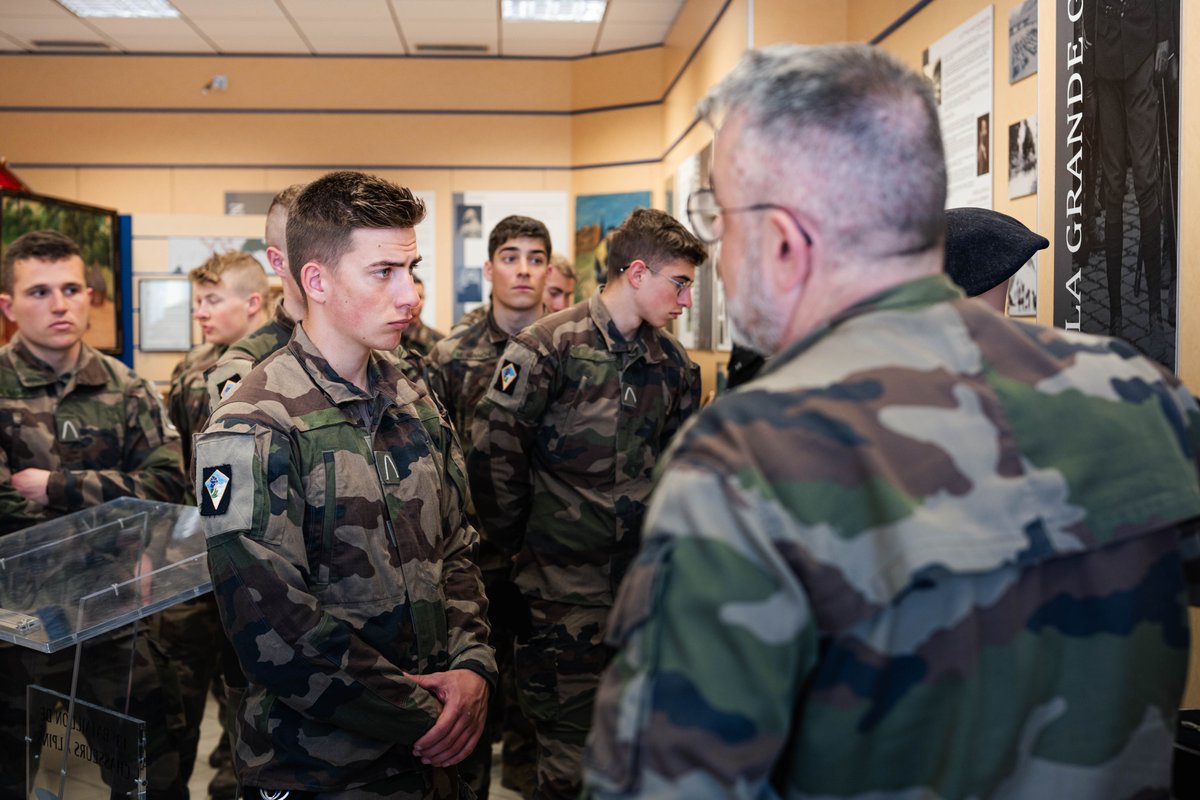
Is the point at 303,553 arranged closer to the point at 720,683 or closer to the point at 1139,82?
the point at 720,683

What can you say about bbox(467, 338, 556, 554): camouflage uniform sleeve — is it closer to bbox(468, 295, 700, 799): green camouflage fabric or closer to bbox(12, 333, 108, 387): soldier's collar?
bbox(468, 295, 700, 799): green camouflage fabric

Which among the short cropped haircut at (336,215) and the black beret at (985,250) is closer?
the black beret at (985,250)

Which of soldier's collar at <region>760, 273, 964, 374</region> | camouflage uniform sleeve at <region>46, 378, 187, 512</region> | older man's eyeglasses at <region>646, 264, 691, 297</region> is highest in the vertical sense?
older man's eyeglasses at <region>646, 264, 691, 297</region>

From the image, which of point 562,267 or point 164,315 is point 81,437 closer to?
point 562,267

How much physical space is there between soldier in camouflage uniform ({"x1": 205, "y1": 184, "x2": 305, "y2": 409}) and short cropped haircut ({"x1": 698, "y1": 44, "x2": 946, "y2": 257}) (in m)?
1.78

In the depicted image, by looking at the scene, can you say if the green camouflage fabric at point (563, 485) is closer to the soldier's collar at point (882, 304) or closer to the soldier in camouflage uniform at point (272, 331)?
the soldier in camouflage uniform at point (272, 331)

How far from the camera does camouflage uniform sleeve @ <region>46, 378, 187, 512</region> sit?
2.82 m

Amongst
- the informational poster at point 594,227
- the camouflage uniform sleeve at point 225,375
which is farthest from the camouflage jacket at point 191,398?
the informational poster at point 594,227

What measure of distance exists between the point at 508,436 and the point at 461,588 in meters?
0.98

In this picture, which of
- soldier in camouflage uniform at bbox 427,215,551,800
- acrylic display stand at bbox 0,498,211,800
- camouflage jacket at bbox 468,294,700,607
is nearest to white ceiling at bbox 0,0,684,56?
soldier in camouflage uniform at bbox 427,215,551,800

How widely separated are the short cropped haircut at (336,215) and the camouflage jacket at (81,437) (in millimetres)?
1321

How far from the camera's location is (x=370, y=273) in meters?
1.94

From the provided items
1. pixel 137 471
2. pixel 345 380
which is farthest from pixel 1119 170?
pixel 137 471

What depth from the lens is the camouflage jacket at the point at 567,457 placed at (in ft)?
9.80
